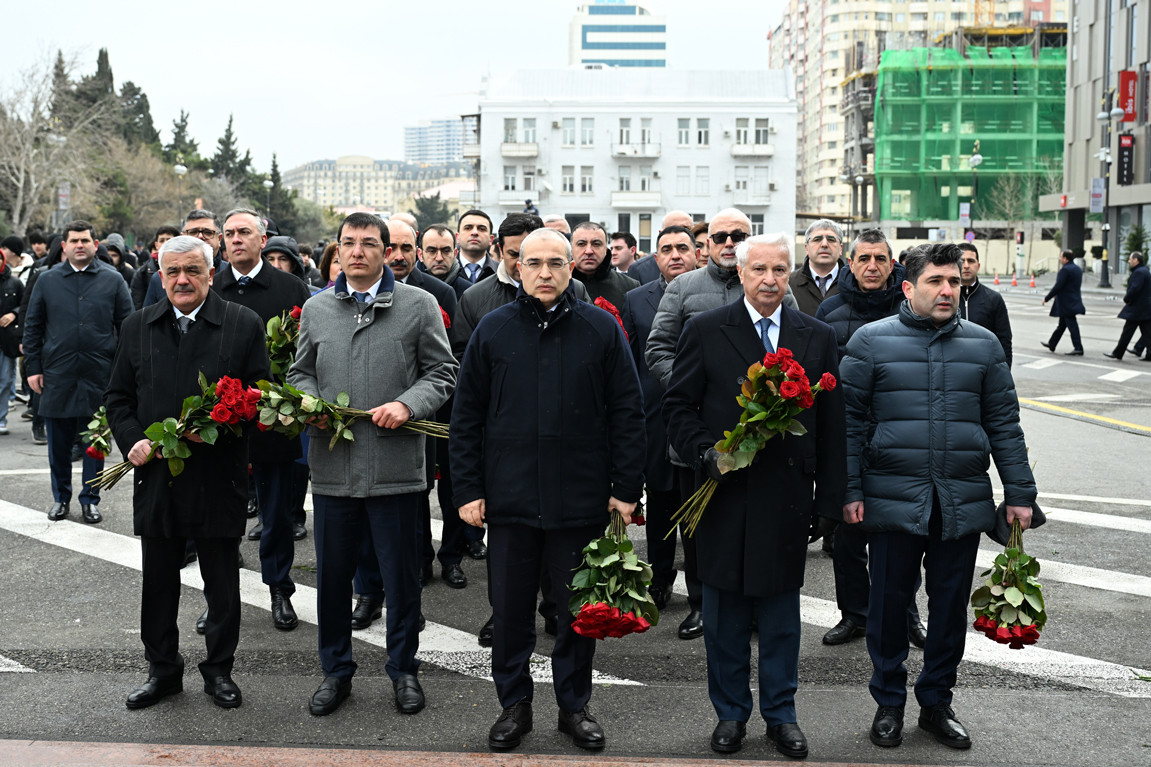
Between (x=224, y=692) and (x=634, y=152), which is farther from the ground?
(x=634, y=152)

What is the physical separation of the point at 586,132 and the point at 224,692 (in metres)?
82.8

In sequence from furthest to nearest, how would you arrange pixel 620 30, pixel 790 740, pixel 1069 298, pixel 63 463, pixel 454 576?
pixel 620 30
pixel 1069 298
pixel 63 463
pixel 454 576
pixel 790 740

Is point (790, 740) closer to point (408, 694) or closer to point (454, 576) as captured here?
point (408, 694)

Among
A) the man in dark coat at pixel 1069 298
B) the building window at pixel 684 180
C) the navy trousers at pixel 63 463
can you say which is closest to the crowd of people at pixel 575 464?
the navy trousers at pixel 63 463

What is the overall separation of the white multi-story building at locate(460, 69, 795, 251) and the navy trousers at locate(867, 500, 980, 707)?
79.6 m

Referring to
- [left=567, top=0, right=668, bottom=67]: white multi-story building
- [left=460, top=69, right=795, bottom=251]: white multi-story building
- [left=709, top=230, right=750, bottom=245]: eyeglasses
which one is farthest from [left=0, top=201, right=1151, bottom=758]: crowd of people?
[left=567, top=0, right=668, bottom=67]: white multi-story building

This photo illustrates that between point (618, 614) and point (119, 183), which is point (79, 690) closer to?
point (618, 614)

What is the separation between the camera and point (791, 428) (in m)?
4.41

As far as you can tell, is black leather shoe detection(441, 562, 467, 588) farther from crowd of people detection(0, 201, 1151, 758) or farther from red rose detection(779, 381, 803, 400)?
red rose detection(779, 381, 803, 400)

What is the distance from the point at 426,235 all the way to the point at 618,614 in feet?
15.1

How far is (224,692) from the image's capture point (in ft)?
16.5

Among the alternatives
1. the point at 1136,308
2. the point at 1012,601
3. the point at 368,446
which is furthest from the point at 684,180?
the point at 1012,601

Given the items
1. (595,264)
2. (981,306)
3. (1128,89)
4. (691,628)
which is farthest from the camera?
(1128,89)

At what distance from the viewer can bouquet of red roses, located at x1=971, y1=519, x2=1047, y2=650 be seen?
4543 mm
